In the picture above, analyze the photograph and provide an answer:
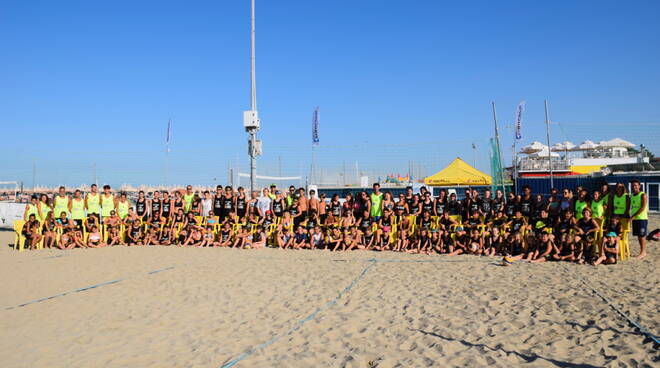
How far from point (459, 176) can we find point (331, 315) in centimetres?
1277

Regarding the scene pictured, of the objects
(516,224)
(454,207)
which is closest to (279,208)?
(454,207)

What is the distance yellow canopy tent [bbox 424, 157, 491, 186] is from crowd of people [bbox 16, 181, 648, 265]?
6.72m

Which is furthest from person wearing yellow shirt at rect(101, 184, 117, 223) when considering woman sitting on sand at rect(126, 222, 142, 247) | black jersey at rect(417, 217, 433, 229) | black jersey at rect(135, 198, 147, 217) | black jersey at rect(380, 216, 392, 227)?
black jersey at rect(417, 217, 433, 229)

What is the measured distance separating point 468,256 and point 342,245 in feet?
7.98

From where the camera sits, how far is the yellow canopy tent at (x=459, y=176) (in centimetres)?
1582

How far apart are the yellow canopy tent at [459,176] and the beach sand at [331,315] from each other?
367 inches

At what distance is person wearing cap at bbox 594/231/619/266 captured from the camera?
6535 millimetres

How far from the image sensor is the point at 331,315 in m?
4.08

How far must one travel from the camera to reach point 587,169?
24594 mm

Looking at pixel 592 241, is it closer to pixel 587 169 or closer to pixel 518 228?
pixel 518 228

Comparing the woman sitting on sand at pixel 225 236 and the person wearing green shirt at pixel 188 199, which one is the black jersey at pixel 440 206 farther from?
the person wearing green shirt at pixel 188 199

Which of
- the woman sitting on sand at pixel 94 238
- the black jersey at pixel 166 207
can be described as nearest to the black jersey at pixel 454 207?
the black jersey at pixel 166 207

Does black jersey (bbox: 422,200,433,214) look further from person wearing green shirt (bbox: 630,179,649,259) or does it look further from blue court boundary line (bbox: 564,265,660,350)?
blue court boundary line (bbox: 564,265,660,350)

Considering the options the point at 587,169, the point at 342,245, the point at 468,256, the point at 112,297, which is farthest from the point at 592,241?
the point at 587,169
